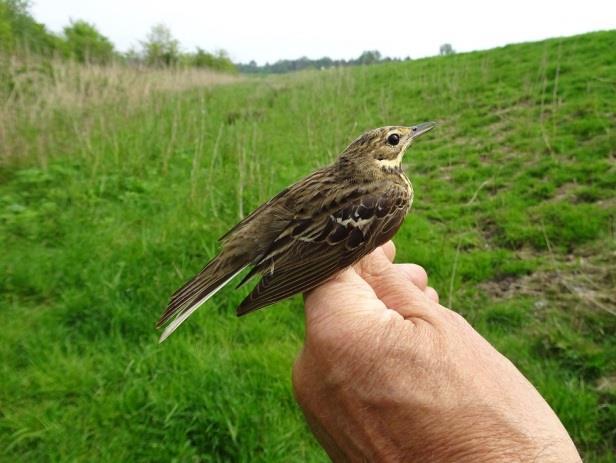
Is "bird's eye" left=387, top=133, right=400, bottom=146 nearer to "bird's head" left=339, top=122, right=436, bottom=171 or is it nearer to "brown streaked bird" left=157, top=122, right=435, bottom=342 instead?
"bird's head" left=339, top=122, right=436, bottom=171

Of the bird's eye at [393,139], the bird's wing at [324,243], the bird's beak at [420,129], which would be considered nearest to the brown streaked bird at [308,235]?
the bird's wing at [324,243]

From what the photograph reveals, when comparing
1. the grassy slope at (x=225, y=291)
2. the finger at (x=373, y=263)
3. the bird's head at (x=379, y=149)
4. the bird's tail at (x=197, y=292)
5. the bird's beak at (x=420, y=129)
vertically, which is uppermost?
the bird's beak at (x=420, y=129)

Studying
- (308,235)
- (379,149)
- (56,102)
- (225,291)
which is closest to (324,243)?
(308,235)

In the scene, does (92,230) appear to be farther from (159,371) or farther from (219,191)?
(159,371)

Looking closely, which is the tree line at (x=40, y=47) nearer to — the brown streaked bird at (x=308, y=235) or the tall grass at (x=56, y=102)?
the tall grass at (x=56, y=102)

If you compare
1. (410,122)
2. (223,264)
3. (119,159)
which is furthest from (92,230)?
(410,122)

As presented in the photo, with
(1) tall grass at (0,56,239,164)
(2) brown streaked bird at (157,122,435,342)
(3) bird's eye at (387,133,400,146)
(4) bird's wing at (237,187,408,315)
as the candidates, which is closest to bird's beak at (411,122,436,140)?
(3) bird's eye at (387,133,400,146)
